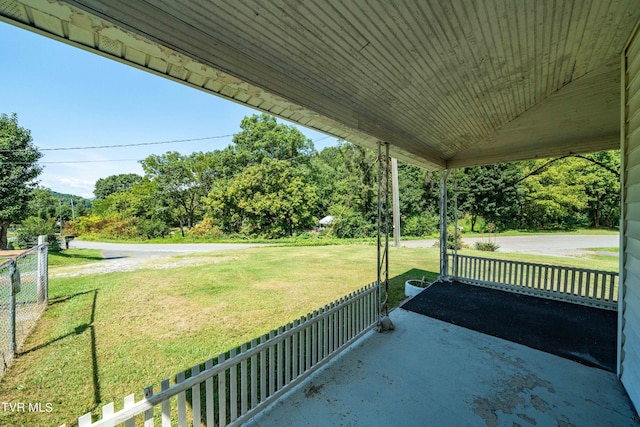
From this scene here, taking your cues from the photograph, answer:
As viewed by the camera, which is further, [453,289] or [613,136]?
[453,289]

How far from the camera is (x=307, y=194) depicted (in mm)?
20703

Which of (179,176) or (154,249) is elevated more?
(179,176)

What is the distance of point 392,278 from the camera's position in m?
7.10

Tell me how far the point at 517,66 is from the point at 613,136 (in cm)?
375

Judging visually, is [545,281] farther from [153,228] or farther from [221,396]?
[153,228]

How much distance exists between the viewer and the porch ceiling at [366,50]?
1.32m

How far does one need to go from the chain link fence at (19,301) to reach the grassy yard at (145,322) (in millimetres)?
142

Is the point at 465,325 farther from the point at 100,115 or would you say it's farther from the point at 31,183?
the point at 31,183

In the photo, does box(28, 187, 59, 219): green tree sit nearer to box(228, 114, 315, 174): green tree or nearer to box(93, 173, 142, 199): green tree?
box(93, 173, 142, 199): green tree

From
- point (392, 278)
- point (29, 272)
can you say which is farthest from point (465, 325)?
point (29, 272)

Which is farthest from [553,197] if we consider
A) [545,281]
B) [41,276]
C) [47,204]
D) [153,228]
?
[47,204]

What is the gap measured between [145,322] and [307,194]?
1694cm

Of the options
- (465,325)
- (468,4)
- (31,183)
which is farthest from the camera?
(31,183)

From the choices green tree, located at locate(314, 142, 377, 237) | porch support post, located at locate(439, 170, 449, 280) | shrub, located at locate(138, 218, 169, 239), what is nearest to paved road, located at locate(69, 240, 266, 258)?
shrub, located at locate(138, 218, 169, 239)
